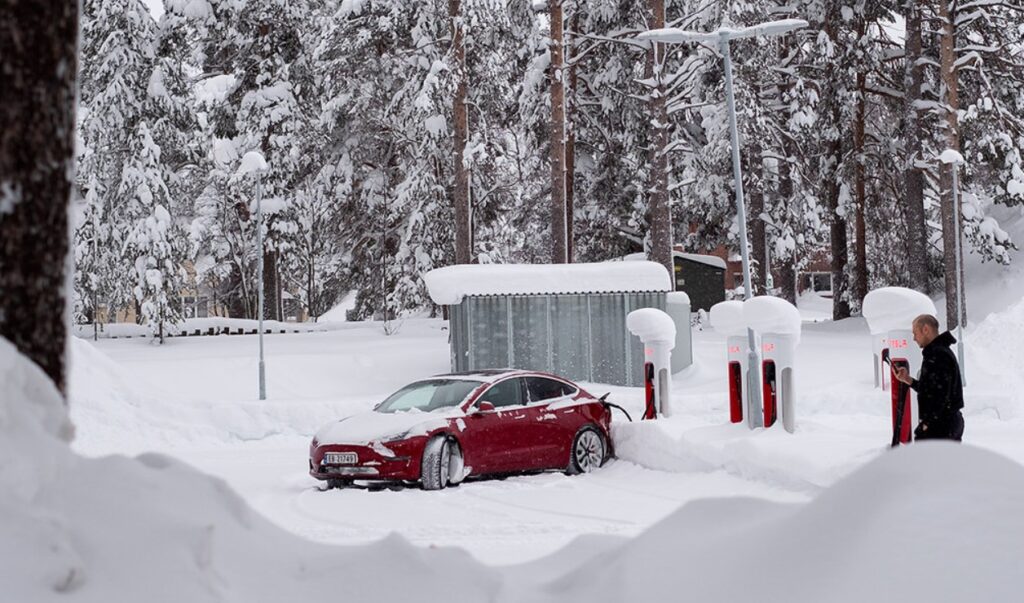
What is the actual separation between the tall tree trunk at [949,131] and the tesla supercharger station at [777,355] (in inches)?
679

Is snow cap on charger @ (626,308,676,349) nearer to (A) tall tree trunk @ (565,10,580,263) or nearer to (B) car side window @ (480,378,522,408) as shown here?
(B) car side window @ (480,378,522,408)

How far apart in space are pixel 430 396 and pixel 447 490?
165 centimetres

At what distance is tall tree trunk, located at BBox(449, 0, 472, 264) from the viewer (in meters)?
36.0

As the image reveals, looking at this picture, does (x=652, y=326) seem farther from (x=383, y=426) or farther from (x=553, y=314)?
(x=553, y=314)

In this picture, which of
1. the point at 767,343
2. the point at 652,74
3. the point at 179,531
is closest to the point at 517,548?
the point at 179,531

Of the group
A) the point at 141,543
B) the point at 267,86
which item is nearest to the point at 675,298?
the point at 267,86

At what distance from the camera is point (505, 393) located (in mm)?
16578

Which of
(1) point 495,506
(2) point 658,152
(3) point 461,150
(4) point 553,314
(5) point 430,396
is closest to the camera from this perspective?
(1) point 495,506

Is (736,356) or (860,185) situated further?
(860,185)

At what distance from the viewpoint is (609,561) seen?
16.1 ft

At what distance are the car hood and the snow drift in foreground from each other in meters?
10.2

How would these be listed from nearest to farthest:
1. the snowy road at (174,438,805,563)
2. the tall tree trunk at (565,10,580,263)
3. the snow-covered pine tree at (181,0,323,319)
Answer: the snowy road at (174,438,805,563), the tall tree trunk at (565,10,580,263), the snow-covered pine tree at (181,0,323,319)

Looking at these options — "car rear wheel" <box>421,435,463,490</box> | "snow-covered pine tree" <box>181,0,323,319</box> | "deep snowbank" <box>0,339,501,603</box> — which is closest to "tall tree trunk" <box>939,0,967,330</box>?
"snow-covered pine tree" <box>181,0,323,319</box>

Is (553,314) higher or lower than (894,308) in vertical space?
higher
